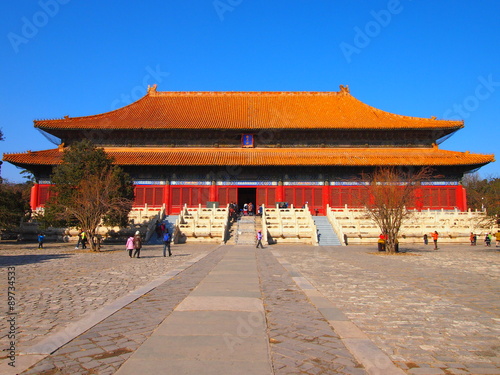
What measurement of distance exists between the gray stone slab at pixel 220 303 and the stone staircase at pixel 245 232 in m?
15.5

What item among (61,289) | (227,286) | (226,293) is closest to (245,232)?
(227,286)

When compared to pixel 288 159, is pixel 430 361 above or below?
below

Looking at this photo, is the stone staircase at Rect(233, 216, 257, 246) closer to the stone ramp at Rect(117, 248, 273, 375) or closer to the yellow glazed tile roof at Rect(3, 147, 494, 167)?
the yellow glazed tile roof at Rect(3, 147, 494, 167)

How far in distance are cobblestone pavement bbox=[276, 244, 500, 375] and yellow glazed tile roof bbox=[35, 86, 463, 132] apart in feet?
77.4

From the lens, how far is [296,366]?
3.67 metres

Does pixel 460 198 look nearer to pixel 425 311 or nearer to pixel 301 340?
pixel 425 311

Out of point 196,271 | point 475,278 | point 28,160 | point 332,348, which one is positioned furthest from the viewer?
point 28,160

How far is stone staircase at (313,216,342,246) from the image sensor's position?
73.8ft

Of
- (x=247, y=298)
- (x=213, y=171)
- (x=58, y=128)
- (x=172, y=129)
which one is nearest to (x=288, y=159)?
(x=213, y=171)

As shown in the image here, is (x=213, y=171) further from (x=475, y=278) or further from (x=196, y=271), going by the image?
(x=475, y=278)

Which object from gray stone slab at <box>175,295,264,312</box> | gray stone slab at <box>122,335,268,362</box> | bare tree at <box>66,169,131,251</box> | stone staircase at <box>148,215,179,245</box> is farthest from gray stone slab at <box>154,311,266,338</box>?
stone staircase at <box>148,215,179,245</box>

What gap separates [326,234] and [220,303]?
60.0ft

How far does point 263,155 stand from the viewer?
3228cm

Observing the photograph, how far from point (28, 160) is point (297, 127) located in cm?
2148
